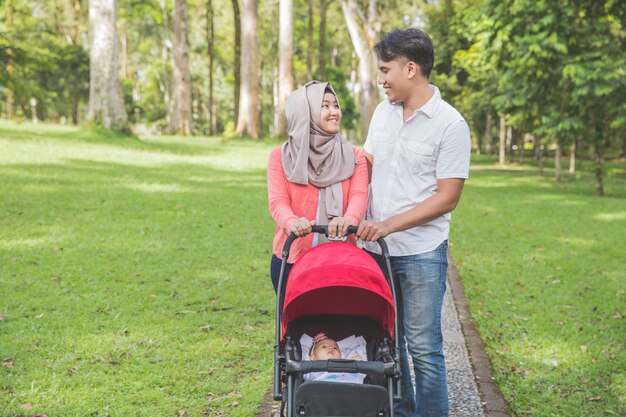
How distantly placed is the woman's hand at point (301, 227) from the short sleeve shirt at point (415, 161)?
1.49ft

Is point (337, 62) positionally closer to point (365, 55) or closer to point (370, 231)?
point (365, 55)

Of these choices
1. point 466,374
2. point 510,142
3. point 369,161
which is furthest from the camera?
point 510,142

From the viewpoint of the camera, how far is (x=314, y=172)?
145 inches

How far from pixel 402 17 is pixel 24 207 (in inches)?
1374

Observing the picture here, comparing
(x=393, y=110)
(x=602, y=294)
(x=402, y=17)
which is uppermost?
(x=402, y=17)

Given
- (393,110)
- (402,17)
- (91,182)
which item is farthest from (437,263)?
(402,17)

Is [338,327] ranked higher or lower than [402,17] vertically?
lower

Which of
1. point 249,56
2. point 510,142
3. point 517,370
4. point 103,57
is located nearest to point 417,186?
point 517,370

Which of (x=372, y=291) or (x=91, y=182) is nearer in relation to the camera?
(x=372, y=291)

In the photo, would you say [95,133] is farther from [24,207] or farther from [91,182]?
[24,207]

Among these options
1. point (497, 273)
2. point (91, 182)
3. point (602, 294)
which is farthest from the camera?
point (91, 182)

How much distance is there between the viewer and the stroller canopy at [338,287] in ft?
10.9

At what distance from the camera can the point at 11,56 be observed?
11.8 metres

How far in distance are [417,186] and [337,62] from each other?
5039cm
